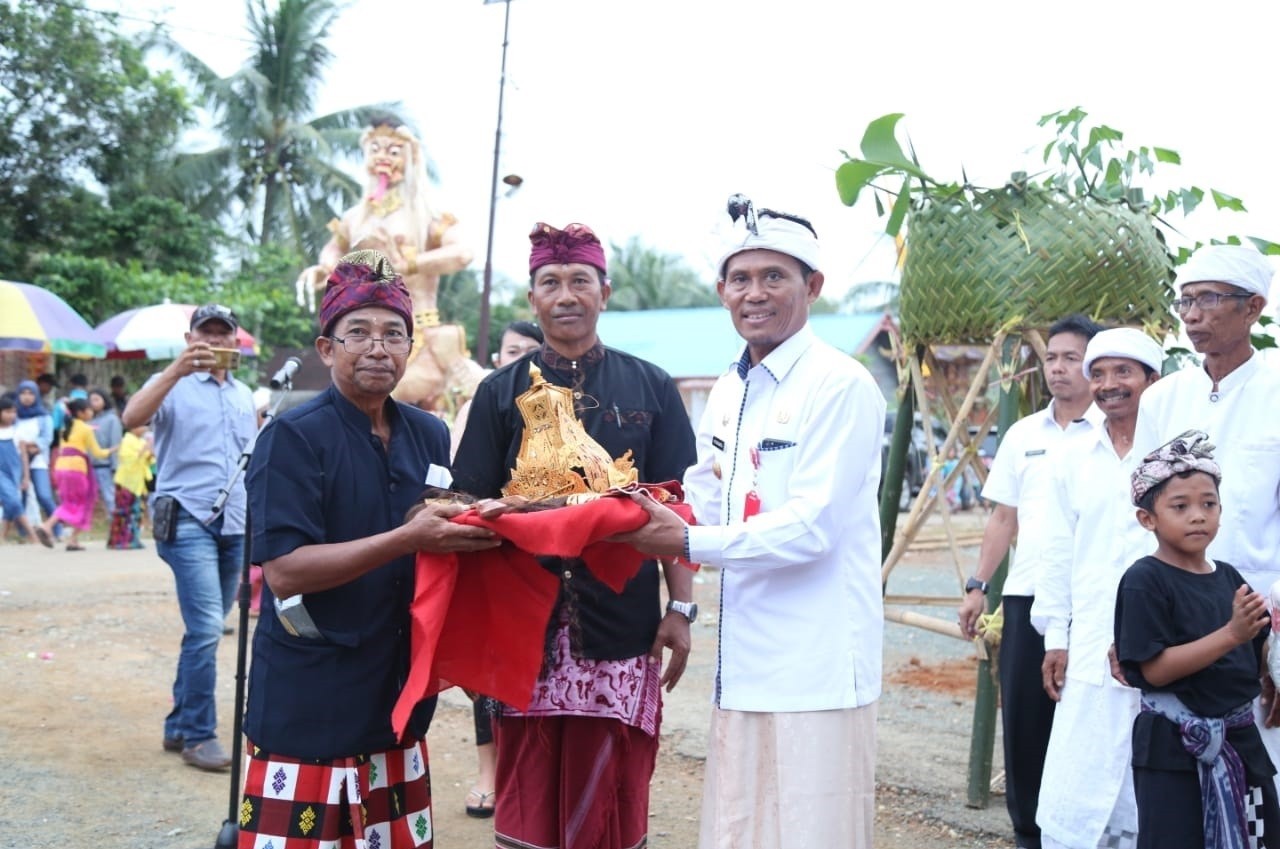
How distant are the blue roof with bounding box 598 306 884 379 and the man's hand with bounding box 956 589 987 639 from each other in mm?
21700

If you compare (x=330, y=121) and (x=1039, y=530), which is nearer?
(x=1039, y=530)

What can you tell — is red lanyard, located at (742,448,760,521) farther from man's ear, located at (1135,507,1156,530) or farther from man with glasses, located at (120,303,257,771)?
man with glasses, located at (120,303,257,771)

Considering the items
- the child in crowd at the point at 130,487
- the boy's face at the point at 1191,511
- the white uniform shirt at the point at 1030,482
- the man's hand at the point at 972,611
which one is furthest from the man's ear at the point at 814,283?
the child in crowd at the point at 130,487

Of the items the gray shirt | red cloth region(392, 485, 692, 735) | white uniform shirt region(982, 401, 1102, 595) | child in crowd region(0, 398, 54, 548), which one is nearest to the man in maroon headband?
red cloth region(392, 485, 692, 735)

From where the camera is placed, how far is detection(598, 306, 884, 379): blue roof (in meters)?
28.6

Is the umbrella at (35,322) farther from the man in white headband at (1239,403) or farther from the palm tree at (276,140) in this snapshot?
the palm tree at (276,140)

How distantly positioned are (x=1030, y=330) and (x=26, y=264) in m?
20.2

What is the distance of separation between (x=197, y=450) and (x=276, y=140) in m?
25.6

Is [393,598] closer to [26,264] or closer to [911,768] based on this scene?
[911,768]

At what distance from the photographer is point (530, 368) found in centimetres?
352

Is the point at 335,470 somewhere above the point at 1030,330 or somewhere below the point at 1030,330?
below

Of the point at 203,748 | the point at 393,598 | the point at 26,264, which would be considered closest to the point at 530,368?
the point at 393,598

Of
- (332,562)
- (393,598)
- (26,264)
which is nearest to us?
(332,562)

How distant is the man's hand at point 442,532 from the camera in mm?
2914
